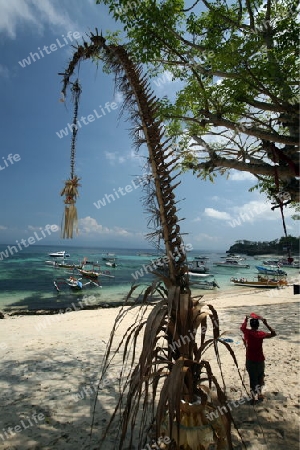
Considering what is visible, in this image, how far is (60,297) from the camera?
26375mm

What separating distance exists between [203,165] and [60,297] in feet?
80.4

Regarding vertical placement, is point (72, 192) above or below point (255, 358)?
above

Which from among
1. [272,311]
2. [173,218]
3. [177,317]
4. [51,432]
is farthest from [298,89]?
[272,311]

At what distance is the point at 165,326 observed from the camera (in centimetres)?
244

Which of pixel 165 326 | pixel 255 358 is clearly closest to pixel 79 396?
pixel 255 358

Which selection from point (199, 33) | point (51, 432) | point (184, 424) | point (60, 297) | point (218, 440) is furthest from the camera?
point (60, 297)

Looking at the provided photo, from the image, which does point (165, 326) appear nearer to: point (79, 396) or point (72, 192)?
point (72, 192)

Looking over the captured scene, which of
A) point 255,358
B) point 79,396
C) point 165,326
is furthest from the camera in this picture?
point 79,396

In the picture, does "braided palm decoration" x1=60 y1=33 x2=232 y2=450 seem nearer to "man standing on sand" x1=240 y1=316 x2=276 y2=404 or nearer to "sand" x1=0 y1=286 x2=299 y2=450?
"sand" x1=0 y1=286 x2=299 y2=450

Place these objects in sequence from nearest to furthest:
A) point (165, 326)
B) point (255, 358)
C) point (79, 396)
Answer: point (165, 326) → point (255, 358) → point (79, 396)

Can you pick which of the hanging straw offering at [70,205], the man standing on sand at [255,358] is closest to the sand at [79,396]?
the man standing on sand at [255,358]

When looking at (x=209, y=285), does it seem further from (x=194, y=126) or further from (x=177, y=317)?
(x=177, y=317)

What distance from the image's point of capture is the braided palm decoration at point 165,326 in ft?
6.73

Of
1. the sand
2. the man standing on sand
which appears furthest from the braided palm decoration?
the man standing on sand
